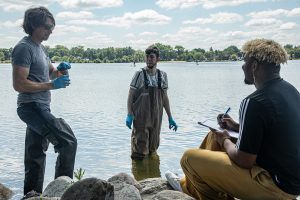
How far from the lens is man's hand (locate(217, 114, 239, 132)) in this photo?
534cm

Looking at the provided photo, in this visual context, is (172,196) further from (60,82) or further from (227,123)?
(60,82)

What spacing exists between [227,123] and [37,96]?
2.25m

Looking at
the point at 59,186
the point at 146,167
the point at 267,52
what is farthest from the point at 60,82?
the point at 146,167

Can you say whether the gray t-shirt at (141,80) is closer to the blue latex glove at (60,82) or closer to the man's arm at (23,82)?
the blue latex glove at (60,82)

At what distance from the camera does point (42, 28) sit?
5699 mm

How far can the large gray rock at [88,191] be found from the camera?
466 cm

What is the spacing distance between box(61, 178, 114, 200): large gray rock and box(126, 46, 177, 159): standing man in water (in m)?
4.16

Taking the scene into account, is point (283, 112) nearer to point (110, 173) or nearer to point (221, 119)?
point (221, 119)

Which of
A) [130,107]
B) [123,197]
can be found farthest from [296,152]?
[130,107]

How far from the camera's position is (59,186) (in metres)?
5.84

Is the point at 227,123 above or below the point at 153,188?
above

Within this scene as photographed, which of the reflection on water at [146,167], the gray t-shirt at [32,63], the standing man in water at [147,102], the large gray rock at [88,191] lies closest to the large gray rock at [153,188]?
the large gray rock at [88,191]

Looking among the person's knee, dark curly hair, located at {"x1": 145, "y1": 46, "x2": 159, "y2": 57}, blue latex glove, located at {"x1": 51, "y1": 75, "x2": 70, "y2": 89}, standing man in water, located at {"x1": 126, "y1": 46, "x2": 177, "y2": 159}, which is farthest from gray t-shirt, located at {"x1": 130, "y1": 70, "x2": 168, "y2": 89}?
the person's knee

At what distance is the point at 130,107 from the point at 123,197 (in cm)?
386
